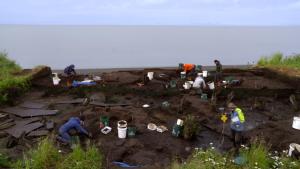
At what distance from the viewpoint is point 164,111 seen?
8.86 metres

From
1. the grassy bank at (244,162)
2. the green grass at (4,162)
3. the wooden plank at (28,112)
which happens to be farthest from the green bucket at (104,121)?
the grassy bank at (244,162)

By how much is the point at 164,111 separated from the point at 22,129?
3.85m

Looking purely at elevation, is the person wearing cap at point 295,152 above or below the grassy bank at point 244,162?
below

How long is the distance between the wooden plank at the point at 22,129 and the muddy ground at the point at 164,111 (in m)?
0.34

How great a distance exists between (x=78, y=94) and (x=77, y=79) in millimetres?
2167

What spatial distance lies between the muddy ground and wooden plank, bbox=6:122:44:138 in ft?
1.10

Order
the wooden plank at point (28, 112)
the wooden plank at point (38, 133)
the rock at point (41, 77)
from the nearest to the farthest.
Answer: the wooden plank at point (38, 133) → the wooden plank at point (28, 112) → the rock at point (41, 77)

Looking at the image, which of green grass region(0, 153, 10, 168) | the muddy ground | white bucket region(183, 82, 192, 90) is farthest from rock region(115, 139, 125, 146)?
white bucket region(183, 82, 192, 90)

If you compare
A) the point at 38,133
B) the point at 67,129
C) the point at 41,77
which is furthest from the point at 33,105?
the point at 41,77

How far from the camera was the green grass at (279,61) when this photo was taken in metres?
14.9

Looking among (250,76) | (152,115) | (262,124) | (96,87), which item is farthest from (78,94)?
(250,76)

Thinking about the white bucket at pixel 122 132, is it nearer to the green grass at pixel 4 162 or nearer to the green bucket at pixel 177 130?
the green bucket at pixel 177 130

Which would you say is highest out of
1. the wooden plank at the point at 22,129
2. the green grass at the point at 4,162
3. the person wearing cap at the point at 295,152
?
the person wearing cap at the point at 295,152

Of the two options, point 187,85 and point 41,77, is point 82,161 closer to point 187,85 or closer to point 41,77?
point 187,85
